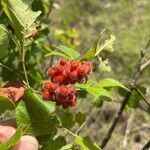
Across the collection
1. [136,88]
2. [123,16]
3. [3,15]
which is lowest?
[123,16]

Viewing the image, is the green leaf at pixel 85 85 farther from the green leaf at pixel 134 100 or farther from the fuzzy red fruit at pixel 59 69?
the green leaf at pixel 134 100

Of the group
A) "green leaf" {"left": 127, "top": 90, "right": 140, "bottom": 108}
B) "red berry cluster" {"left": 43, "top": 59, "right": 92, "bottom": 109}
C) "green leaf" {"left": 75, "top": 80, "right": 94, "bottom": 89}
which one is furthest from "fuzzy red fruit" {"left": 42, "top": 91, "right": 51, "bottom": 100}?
"green leaf" {"left": 127, "top": 90, "right": 140, "bottom": 108}

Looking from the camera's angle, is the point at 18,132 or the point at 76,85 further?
the point at 76,85

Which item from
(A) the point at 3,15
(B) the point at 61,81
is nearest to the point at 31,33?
(B) the point at 61,81

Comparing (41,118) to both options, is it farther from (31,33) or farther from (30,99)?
(31,33)

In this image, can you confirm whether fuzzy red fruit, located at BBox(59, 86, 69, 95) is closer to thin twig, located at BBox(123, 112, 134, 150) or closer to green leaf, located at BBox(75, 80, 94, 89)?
green leaf, located at BBox(75, 80, 94, 89)

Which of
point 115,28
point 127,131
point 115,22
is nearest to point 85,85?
point 127,131

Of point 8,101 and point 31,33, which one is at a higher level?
point 31,33
